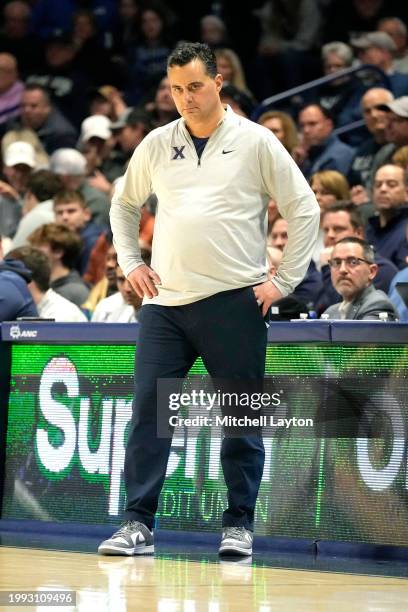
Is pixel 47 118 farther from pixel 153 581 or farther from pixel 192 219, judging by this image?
pixel 153 581

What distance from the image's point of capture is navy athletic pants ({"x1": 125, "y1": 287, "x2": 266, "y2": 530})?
6.59 metres

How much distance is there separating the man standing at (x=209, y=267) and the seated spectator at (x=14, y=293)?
203 cm

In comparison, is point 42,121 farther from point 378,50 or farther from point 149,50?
point 378,50

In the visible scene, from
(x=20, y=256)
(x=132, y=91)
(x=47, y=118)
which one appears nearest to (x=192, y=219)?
(x=20, y=256)

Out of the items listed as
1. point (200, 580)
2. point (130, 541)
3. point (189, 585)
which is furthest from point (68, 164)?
point (189, 585)

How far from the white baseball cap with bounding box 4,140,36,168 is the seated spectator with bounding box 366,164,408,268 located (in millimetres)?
4747

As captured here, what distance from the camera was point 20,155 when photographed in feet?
46.5

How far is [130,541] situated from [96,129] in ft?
28.0

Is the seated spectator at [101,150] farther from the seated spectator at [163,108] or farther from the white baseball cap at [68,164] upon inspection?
the white baseball cap at [68,164]

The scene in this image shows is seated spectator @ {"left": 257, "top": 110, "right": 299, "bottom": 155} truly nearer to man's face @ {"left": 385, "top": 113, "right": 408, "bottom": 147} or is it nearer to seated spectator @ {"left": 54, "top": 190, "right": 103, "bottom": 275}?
man's face @ {"left": 385, "top": 113, "right": 408, "bottom": 147}

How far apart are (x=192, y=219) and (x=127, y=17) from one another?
445 inches

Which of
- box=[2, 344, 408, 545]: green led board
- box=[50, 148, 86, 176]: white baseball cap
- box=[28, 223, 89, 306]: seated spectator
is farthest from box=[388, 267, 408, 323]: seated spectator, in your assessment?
box=[50, 148, 86, 176]: white baseball cap

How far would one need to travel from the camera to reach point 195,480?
24.6ft

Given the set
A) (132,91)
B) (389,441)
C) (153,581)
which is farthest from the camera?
(132,91)
